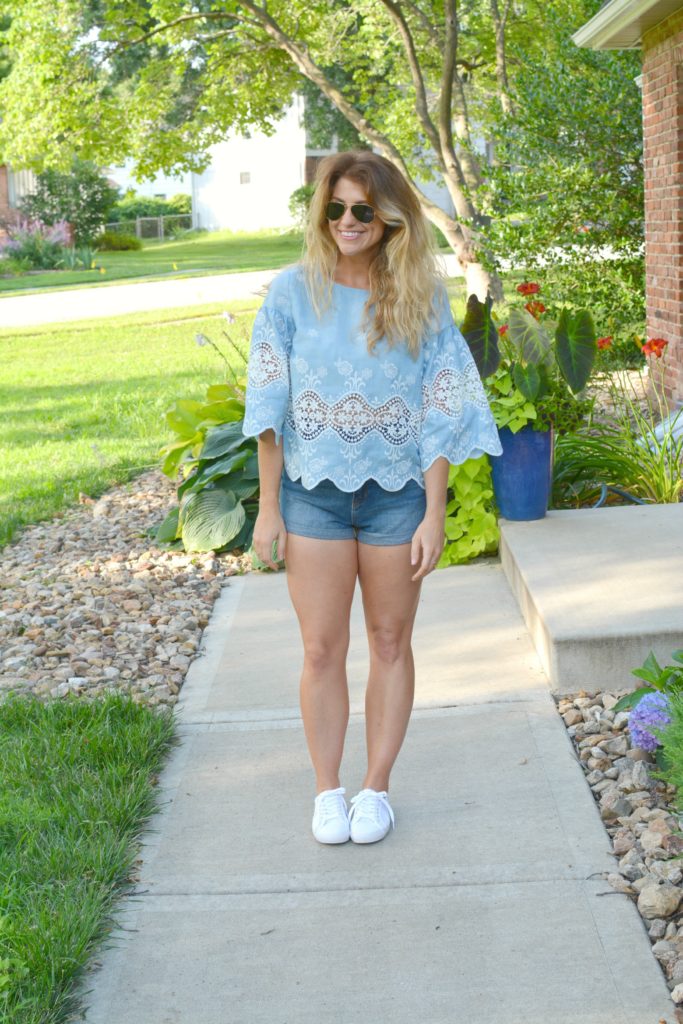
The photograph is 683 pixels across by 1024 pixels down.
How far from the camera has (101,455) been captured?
9242mm

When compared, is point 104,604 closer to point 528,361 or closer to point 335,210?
point 528,361

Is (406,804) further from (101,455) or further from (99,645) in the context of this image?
(101,455)

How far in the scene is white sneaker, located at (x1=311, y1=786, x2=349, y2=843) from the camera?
11.2 ft

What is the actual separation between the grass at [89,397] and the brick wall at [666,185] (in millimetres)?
3110

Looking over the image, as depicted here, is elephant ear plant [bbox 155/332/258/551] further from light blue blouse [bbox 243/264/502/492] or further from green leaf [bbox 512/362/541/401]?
light blue blouse [bbox 243/264/502/492]

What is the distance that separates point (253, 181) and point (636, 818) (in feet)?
160

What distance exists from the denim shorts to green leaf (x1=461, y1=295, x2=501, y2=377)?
2741mm

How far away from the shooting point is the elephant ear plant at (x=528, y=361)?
5809mm

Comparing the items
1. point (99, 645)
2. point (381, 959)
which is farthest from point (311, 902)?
point (99, 645)

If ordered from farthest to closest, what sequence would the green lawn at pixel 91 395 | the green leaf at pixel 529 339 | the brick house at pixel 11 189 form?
1. the brick house at pixel 11 189
2. the green lawn at pixel 91 395
3. the green leaf at pixel 529 339

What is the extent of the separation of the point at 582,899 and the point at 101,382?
36.2 ft

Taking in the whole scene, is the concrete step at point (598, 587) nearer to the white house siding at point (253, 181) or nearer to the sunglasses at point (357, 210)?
the sunglasses at point (357, 210)

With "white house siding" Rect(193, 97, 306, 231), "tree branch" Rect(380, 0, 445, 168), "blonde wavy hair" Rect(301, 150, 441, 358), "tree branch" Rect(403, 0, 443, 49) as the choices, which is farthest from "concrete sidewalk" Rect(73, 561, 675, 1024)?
"white house siding" Rect(193, 97, 306, 231)

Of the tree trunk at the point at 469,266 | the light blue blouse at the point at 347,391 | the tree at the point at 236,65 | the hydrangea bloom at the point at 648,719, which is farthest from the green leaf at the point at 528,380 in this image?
the tree trunk at the point at 469,266
